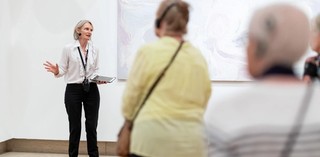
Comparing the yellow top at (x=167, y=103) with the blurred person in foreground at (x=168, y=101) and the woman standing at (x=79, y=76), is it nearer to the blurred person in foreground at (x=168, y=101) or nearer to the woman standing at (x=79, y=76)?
the blurred person in foreground at (x=168, y=101)

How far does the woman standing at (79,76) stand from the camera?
4273mm

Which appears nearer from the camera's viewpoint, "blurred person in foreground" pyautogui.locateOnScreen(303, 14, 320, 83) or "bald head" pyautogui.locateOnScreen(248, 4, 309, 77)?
"bald head" pyautogui.locateOnScreen(248, 4, 309, 77)

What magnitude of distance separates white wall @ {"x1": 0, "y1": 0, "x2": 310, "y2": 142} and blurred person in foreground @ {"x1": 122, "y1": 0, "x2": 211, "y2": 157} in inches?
118

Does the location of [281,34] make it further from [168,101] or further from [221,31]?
[221,31]

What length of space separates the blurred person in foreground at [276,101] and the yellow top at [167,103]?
2.60 feet

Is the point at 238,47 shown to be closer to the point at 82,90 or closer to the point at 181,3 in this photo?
the point at 82,90

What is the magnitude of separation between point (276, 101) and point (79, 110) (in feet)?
11.2

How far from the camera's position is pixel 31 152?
5188mm

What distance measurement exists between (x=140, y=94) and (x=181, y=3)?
19.1 inches

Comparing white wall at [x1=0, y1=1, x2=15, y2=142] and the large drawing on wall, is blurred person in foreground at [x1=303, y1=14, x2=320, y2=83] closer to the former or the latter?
the large drawing on wall

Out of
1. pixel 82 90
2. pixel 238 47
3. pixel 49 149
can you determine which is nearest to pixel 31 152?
pixel 49 149

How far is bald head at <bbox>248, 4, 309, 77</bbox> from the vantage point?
1.08 meters

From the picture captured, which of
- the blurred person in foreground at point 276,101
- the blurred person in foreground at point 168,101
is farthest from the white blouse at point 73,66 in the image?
the blurred person in foreground at point 276,101

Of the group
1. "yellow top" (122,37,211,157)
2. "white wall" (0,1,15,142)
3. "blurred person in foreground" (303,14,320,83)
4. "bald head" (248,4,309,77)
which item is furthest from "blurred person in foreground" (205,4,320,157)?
"white wall" (0,1,15,142)
